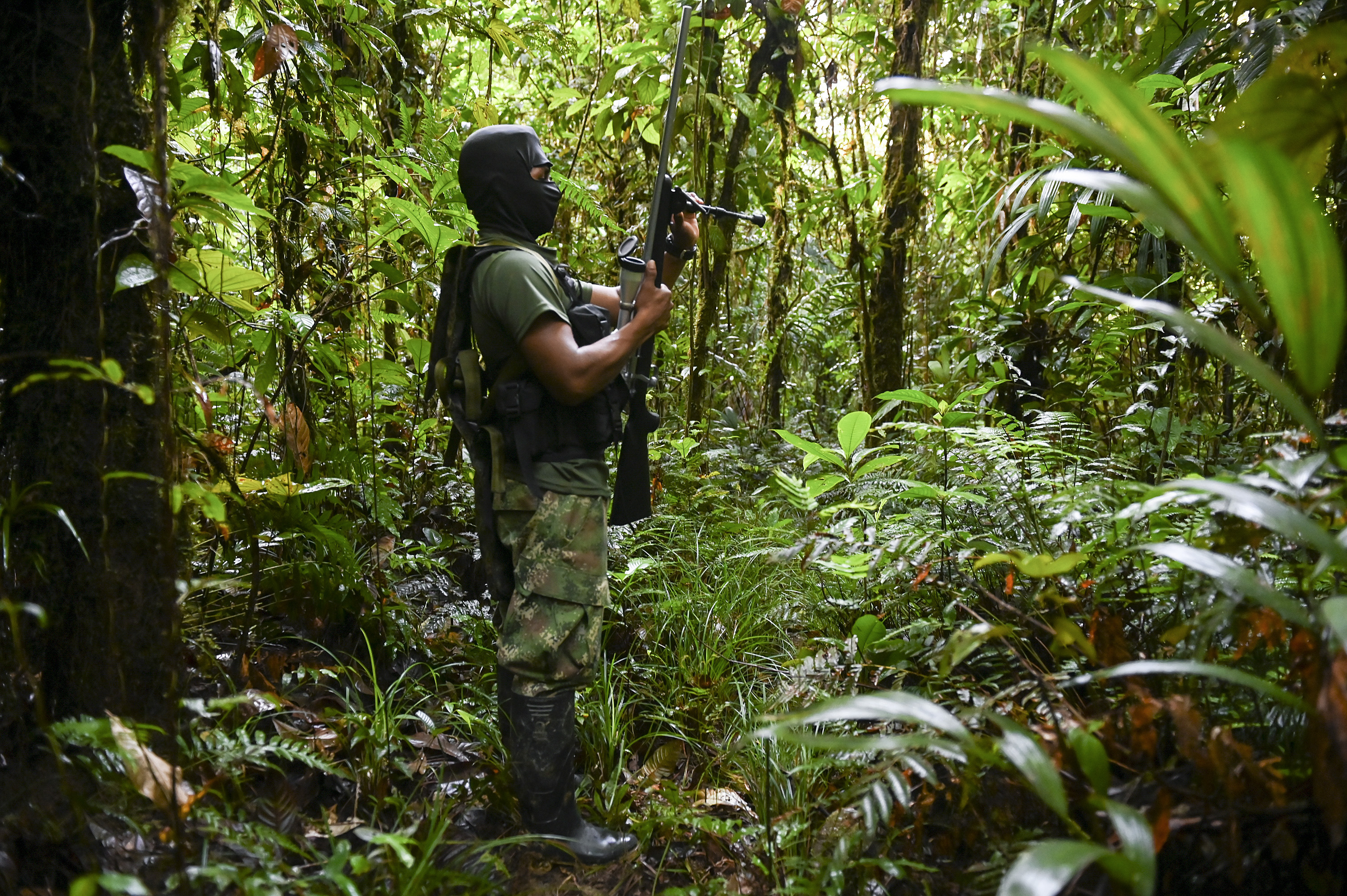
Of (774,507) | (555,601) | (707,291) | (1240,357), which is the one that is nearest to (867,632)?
(555,601)

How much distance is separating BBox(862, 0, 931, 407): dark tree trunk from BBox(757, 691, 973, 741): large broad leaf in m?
3.61

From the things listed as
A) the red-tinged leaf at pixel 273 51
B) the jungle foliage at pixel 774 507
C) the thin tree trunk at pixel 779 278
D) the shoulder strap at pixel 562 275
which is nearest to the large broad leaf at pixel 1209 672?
the jungle foliage at pixel 774 507

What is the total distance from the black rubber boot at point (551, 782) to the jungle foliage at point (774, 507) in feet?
0.23

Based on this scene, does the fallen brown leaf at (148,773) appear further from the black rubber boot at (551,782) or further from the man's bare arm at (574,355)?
the man's bare arm at (574,355)

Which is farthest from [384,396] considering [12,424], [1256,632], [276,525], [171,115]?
[1256,632]

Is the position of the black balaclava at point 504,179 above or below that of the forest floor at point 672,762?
above

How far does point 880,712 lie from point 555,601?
1277mm

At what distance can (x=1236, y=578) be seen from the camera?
122 cm

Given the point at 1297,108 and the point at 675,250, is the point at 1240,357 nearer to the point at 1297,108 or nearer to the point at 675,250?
the point at 1297,108

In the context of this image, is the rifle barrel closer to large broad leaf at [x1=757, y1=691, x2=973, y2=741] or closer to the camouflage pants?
the camouflage pants

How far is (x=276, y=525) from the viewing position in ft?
9.92

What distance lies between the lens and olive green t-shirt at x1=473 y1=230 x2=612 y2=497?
231 centimetres

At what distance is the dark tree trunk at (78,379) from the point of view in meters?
1.71

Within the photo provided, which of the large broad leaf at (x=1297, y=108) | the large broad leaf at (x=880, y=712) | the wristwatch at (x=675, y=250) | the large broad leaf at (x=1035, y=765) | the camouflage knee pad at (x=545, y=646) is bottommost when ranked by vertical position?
the camouflage knee pad at (x=545, y=646)
